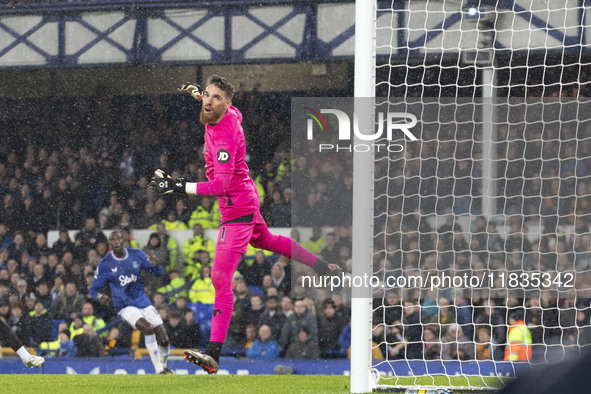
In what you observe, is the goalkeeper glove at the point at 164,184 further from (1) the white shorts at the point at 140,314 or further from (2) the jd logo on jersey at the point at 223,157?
(1) the white shorts at the point at 140,314

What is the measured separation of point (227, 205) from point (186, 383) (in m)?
1.36

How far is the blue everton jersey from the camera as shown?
892 centimetres

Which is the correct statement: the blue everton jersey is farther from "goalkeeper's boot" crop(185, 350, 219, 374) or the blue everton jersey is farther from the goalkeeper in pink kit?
"goalkeeper's boot" crop(185, 350, 219, 374)

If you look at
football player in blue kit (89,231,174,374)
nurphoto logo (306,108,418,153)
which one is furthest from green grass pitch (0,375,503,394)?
nurphoto logo (306,108,418,153)

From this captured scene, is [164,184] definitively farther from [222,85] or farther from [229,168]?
[222,85]

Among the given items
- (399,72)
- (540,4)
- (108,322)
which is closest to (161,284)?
(108,322)

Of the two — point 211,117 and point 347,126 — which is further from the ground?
point 211,117

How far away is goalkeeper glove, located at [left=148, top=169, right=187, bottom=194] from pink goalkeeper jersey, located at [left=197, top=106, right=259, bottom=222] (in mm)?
279

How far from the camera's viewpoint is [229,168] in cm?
543

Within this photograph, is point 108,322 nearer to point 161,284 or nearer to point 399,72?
point 161,284

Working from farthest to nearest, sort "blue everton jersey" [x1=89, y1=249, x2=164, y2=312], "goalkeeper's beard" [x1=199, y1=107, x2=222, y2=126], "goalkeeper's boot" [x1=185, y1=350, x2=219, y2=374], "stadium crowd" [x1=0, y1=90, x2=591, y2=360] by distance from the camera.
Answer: "stadium crowd" [x1=0, y1=90, x2=591, y2=360] < "blue everton jersey" [x1=89, y1=249, x2=164, y2=312] < "goalkeeper's beard" [x1=199, y1=107, x2=222, y2=126] < "goalkeeper's boot" [x1=185, y1=350, x2=219, y2=374]

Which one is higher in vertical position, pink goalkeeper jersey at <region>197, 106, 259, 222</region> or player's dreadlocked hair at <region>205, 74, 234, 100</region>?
player's dreadlocked hair at <region>205, 74, 234, 100</region>

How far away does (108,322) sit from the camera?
405 inches

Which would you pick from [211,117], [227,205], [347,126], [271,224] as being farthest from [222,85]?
[347,126]
